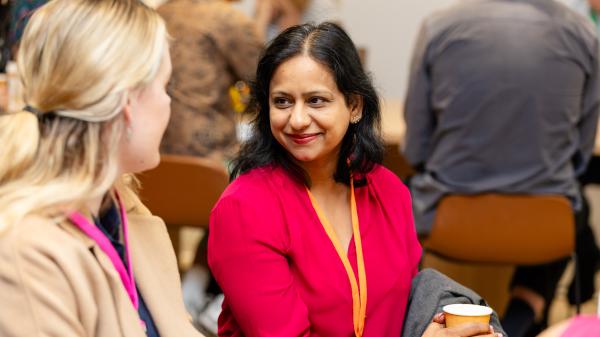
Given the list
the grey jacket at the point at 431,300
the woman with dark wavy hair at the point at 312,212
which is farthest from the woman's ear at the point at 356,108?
the grey jacket at the point at 431,300

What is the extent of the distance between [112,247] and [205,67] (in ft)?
6.86

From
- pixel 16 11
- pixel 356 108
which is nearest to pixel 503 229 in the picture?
pixel 356 108

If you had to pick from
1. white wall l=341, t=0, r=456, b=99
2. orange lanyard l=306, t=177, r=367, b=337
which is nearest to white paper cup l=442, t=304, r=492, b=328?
orange lanyard l=306, t=177, r=367, b=337

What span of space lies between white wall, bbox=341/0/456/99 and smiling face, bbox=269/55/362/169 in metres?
3.48

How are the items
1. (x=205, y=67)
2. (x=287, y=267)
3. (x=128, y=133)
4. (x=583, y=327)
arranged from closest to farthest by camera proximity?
(x=583, y=327) < (x=128, y=133) < (x=287, y=267) < (x=205, y=67)

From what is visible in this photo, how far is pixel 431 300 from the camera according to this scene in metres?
1.95

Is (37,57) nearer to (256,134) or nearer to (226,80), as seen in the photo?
(256,134)

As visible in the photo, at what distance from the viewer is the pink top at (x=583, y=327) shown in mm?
896

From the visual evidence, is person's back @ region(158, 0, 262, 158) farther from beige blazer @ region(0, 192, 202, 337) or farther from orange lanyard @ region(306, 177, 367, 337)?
beige blazer @ region(0, 192, 202, 337)

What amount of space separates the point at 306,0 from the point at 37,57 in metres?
3.54

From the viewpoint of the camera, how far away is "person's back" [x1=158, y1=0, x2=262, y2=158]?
3.54 m

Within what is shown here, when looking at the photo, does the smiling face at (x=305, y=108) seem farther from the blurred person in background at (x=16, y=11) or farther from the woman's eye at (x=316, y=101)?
the blurred person in background at (x=16, y=11)

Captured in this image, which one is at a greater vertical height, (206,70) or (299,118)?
(299,118)

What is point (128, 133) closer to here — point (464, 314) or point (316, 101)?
point (316, 101)
